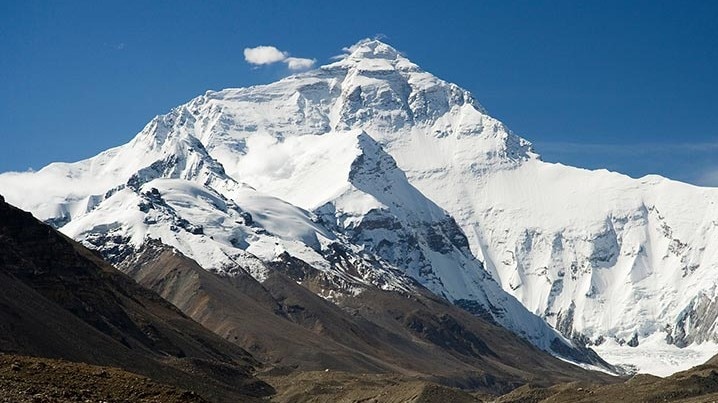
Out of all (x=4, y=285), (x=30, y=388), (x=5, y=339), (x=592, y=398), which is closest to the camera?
(x=30, y=388)

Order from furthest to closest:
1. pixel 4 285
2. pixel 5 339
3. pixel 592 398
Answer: pixel 4 285, pixel 592 398, pixel 5 339

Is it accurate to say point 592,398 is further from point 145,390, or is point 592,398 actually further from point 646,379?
point 145,390

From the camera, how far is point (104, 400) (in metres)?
82.1

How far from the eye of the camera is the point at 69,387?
83.5m

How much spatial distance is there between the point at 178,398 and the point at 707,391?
106 metres

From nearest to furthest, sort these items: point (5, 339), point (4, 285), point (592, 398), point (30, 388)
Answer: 1. point (30, 388)
2. point (5, 339)
3. point (592, 398)
4. point (4, 285)

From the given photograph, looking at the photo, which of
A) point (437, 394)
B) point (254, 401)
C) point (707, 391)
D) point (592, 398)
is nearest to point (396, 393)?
point (437, 394)

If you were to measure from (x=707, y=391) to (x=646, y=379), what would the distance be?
57.5 ft

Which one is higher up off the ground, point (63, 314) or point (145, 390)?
point (63, 314)

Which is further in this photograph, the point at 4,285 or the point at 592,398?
the point at 4,285

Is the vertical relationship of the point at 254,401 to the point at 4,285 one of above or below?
below

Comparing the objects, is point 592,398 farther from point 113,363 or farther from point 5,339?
point 5,339

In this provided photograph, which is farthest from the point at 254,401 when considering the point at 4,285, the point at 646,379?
the point at 646,379

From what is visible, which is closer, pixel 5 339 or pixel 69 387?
pixel 69 387
